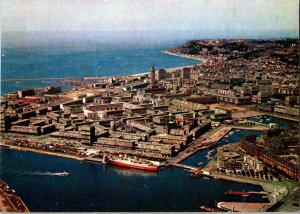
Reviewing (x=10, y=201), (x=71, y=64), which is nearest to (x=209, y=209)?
(x=10, y=201)

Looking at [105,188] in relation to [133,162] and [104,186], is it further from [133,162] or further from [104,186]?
[133,162]

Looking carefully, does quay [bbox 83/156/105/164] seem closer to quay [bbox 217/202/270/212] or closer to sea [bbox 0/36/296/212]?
sea [bbox 0/36/296/212]

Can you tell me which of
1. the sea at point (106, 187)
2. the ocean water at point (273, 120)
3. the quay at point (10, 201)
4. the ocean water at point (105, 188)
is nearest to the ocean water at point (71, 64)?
the ocean water at point (273, 120)

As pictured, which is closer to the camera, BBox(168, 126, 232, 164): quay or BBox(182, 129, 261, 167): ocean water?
BBox(182, 129, 261, 167): ocean water

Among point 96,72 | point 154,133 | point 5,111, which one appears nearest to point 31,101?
point 5,111

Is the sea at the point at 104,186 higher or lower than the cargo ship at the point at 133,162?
lower

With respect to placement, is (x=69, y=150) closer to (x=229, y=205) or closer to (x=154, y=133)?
(x=154, y=133)

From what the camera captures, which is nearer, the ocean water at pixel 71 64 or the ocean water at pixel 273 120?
the ocean water at pixel 273 120

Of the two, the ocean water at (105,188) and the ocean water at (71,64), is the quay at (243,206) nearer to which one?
the ocean water at (105,188)

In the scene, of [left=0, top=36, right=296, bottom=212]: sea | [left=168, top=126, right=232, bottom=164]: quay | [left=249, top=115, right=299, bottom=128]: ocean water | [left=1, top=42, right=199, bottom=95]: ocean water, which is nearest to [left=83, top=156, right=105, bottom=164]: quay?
[left=0, top=36, right=296, bottom=212]: sea
